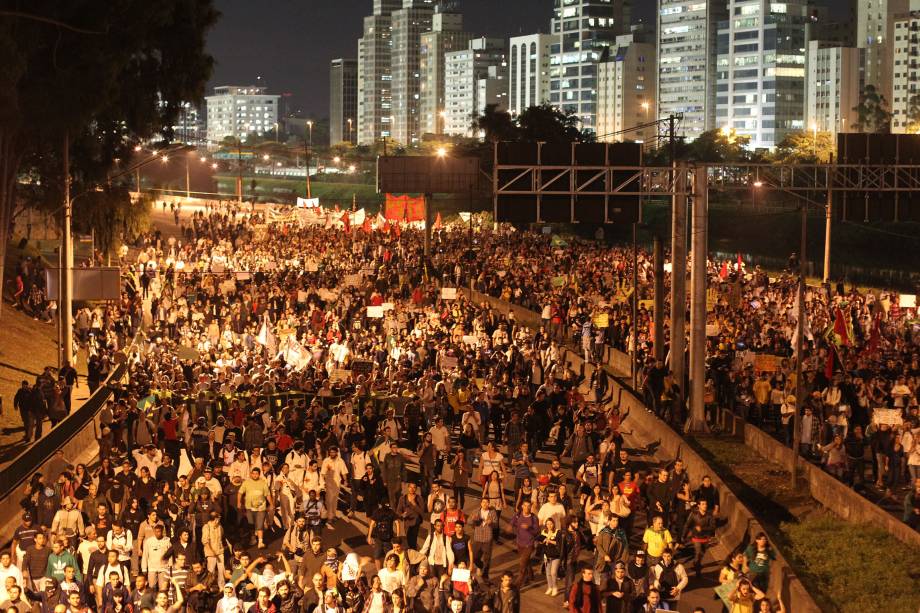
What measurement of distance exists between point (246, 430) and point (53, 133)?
15.2 m

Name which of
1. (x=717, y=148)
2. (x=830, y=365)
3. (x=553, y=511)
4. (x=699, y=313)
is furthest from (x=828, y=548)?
(x=717, y=148)

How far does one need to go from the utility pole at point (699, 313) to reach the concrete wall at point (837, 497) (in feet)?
5.73

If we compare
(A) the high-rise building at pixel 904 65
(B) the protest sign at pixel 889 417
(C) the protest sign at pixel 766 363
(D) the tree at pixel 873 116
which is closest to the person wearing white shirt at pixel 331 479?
(B) the protest sign at pixel 889 417

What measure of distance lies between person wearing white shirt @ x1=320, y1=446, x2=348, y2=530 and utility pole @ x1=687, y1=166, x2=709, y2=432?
997 cm

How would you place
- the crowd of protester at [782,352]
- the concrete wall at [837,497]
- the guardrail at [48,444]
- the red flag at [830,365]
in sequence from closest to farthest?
the concrete wall at [837,497]
the guardrail at [48,444]
the crowd of protester at [782,352]
the red flag at [830,365]

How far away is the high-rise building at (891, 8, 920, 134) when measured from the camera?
19112 cm

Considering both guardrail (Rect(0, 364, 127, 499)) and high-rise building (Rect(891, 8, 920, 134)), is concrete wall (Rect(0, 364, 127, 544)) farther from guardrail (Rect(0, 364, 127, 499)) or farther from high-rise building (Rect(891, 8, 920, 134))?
high-rise building (Rect(891, 8, 920, 134))

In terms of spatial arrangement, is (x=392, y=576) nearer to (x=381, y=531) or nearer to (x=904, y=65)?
(x=381, y=531)

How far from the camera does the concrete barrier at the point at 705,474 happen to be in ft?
50.0

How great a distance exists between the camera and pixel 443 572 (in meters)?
15.4

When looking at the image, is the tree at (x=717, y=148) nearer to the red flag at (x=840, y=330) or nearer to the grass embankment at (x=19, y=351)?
the grass embankment at (x=19, y=351)

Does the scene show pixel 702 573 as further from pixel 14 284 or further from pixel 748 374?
pixel 14 284

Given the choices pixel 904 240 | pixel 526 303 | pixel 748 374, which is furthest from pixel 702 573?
pixel 904 240

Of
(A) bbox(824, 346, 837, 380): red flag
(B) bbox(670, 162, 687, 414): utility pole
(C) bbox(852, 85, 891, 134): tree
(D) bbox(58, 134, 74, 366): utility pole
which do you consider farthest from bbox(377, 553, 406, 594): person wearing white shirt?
(C) bbox(852, 85, 891, 134): tree
